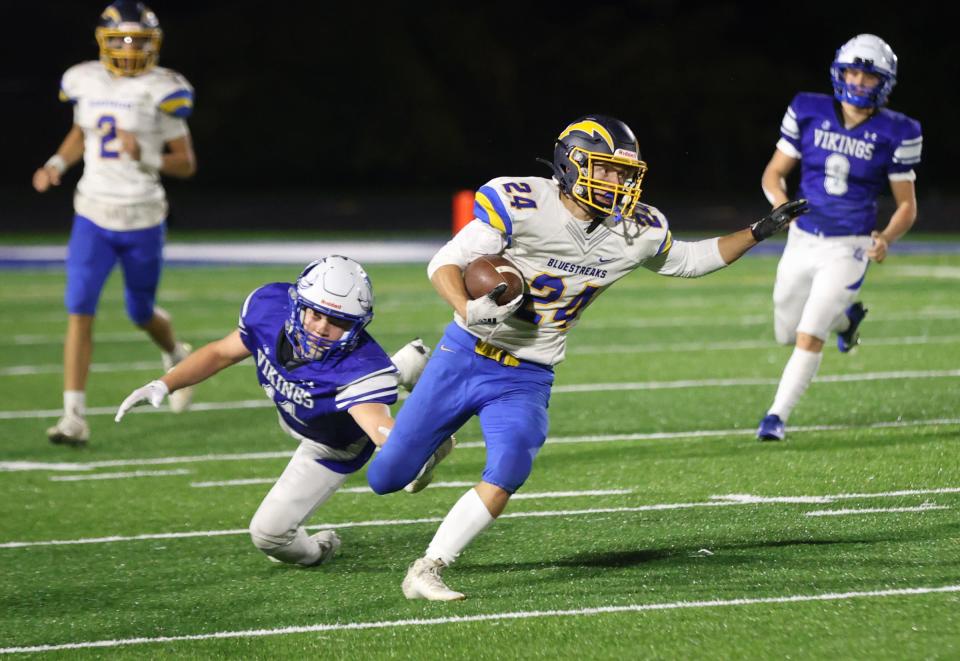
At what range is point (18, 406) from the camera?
7797mm

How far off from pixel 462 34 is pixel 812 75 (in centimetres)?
646

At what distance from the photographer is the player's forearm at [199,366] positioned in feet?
14.5

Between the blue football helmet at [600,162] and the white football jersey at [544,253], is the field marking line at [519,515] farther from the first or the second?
the blue football helmet at [600,162]

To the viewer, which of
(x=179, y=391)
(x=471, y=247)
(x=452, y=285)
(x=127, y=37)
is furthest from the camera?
(x=179, y=391)

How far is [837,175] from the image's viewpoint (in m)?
6.32

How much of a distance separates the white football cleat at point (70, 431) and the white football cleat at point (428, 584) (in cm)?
303

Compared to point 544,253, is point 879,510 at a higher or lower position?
lower

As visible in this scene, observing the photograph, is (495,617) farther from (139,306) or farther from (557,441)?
(139,306)

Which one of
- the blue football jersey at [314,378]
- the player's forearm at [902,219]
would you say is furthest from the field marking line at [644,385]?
the blue football jersey at [314,378]

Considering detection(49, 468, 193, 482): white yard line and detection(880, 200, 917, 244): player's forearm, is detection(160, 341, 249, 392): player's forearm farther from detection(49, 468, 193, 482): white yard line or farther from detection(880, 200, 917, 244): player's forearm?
detection(880, 200, 917, 244): player's forearm

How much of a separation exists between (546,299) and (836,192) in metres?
2.52

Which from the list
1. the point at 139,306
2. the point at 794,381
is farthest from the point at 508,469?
the point at 139,306

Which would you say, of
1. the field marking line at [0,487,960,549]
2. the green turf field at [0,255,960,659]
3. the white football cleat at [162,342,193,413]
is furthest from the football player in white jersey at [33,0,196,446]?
the field marking line at [0,487,960,549]

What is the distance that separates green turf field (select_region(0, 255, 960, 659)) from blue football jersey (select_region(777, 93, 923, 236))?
3.02 ft
